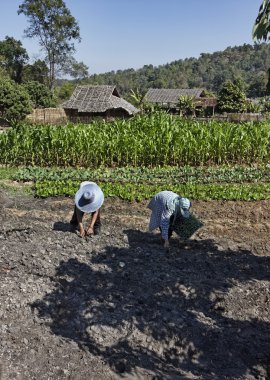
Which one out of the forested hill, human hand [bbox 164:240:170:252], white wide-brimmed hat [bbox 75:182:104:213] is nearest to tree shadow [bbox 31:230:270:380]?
human hand [bbox 164:240:170:252]

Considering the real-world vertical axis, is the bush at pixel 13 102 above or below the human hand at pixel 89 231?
above

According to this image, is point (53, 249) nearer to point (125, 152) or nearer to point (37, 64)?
point (125, 152)

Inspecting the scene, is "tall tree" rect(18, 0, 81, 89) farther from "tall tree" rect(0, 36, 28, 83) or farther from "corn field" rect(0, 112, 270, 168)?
"corn field" rect(0, 112, 270, 168)

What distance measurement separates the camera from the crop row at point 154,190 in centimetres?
1003

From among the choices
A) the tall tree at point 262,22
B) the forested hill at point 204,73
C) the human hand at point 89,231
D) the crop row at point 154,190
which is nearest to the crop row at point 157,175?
the crop row at point 154,190

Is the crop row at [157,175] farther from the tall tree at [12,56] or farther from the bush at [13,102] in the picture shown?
the tall tree at [12,56]

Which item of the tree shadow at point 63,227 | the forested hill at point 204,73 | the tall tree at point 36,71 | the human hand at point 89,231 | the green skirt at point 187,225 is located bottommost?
the tree shadow at point 63,227

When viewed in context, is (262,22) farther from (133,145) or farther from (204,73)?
(204,73)

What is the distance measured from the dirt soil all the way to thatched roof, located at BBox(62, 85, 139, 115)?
2236cm

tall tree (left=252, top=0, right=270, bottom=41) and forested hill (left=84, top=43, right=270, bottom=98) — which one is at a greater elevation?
forested hill (left=84, top=43, right=270, bottom=98)

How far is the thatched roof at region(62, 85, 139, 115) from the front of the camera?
29844 mm

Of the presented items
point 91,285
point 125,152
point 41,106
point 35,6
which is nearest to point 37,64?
point 35,6

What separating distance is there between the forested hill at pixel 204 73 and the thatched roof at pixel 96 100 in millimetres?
66611

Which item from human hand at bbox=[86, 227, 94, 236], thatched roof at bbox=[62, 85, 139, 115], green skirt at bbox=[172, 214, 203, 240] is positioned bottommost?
human hand at bbox=[86, 227, 94, 236]
